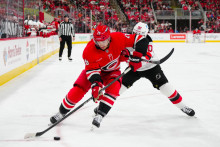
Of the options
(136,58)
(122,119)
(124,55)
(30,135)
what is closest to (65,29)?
(122,119)

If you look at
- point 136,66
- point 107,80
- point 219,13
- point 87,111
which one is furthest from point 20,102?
point 219,13

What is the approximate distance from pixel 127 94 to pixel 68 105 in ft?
6.11

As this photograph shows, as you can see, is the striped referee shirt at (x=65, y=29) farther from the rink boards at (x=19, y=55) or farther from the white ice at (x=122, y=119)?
the white ice at (x=122, y=119)

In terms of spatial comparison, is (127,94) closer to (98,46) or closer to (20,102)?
(20,102)

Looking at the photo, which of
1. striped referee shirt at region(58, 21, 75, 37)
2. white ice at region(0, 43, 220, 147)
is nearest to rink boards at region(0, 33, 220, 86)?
white ice at region(0, 43, 220, 147)

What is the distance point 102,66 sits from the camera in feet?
9.11

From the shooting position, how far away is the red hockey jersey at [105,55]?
2662mm

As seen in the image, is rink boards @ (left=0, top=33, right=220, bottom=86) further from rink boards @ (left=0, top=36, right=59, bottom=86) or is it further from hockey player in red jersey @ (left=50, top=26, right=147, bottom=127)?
hockey player in red jersey @ (left=50, top=26, right=147, bottom=127)

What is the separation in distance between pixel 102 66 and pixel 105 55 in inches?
5.2

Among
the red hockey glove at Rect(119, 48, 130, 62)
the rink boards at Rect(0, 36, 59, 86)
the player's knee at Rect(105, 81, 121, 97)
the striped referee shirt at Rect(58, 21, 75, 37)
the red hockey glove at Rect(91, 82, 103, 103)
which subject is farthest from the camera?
the striped referee shirt at Rect(58, 21, 75, 37)

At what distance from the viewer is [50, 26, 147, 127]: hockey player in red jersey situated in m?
2.62

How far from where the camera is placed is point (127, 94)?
15.2ft

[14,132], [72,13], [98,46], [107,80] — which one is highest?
[72,13]

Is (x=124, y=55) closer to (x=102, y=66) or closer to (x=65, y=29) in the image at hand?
(x=102, y=66)
